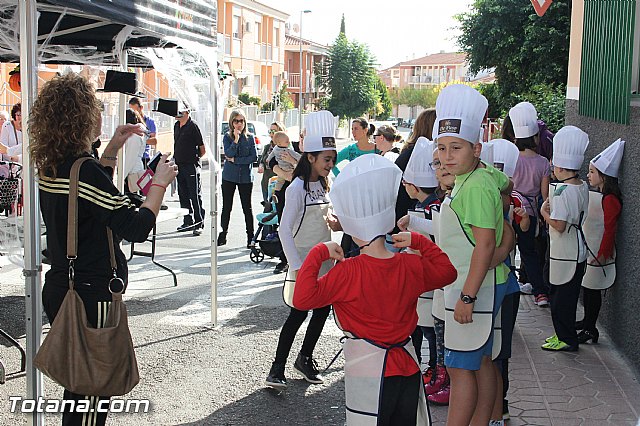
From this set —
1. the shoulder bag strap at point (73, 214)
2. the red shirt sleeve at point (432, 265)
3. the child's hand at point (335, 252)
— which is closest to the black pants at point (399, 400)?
the red shirt sleeve at point (432, 265)

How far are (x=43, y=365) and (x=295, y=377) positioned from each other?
2.46 metres

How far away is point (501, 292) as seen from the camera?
14.3ft

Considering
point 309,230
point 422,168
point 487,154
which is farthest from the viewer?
point 309,230

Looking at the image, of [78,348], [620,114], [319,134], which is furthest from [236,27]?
[78,348]

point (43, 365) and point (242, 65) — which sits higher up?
point (242, 65)

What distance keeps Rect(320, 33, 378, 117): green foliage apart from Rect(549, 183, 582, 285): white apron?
59751 millimetres

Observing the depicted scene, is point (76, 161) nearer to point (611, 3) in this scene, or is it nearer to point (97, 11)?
point (97, 11)

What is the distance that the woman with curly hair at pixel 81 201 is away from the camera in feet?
12.7

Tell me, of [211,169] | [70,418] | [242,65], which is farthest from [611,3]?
[242,65]

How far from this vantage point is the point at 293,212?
5527mm

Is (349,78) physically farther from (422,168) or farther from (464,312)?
(464,312)

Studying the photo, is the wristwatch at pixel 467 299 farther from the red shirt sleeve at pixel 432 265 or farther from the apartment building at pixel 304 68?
the apartment building at pixel 304 68

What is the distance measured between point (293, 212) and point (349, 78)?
61099 mm

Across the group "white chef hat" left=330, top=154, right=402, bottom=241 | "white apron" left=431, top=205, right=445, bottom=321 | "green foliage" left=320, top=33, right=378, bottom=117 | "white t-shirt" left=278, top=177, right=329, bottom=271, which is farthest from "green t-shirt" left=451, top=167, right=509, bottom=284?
"green foliage" left=320, top=33, right=378, bottom=117
